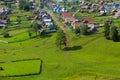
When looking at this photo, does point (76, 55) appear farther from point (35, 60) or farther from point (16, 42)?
point (16, 42)

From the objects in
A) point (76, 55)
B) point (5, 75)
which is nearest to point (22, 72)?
point (5, 75)

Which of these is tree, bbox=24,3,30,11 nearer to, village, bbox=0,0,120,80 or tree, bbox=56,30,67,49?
village, bbox=0,0,120,80

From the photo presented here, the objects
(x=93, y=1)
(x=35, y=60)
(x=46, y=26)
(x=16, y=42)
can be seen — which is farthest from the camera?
(x=93, y=1)

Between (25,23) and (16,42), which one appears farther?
(25,23)

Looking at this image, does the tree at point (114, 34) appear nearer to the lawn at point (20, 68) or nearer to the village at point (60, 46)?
the village at point (60, 46)

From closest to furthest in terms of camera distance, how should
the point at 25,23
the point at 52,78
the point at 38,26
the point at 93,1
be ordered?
the point at 52,78 → the point at 38,26 → the point at 25,23 → the point at 93,1

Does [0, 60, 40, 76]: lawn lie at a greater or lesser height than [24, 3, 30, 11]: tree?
lesser

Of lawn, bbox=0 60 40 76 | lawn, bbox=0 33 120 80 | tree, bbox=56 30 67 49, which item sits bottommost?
lawn, bbox=0 60 40 76

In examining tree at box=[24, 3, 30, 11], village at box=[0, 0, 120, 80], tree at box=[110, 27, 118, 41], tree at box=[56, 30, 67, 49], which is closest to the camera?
village at box=[0, 0, 120, 80]

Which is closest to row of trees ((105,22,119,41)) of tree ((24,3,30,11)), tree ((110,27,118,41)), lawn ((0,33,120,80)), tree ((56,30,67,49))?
tree ((110,27,118,41))
